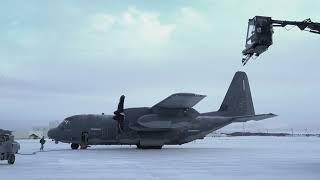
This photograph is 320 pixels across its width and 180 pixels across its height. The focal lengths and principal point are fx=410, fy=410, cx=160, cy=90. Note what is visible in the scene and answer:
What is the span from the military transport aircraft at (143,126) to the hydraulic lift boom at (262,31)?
659 inches

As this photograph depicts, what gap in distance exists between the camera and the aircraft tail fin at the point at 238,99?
38.7 meters

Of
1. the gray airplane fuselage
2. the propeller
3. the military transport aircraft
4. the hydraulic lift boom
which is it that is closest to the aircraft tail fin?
the military transport aircraft

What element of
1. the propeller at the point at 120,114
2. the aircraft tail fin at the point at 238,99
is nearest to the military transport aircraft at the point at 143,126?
the propeller at the point at 120,114

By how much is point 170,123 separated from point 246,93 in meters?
9.57

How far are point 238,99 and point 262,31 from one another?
23475mm

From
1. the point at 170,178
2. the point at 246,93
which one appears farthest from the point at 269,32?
the point at 246,93

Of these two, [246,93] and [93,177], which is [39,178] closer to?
[93,177]

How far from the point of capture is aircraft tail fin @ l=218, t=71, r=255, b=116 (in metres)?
38.7

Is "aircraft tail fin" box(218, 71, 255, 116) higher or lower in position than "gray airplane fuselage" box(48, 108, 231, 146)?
higher

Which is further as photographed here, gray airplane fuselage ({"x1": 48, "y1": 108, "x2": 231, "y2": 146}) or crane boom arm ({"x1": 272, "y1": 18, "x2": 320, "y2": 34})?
gray airplane fuselage ({"x1": 48, "y1": 108, "x2": 231, "y2": 146})

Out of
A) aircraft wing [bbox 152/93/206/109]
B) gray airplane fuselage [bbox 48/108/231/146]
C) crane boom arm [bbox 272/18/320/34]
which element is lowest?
gray airplane fuselage [bbox 48/108/231/146]

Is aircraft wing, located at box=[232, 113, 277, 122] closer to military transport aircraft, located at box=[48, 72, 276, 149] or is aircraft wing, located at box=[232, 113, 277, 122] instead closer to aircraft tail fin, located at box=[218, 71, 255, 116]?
military transport aircraft, located at box=[48, 72, 276, 149]

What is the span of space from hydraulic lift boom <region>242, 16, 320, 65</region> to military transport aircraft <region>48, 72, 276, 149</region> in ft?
54.9

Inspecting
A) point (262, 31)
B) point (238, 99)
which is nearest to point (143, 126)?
point (238, 99)
